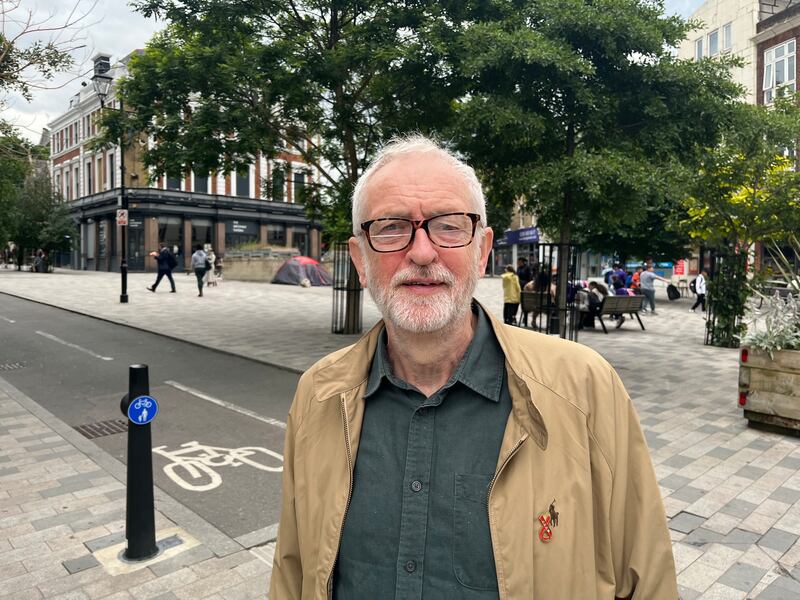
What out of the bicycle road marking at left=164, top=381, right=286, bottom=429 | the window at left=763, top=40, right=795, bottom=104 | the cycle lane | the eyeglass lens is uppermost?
the window at left=763, top=40, right=795, bottom=104

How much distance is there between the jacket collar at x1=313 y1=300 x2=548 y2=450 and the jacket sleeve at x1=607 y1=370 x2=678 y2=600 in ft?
0.71

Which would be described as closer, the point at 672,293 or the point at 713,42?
the point at 672,293

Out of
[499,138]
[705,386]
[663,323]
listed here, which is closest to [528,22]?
[499,138]

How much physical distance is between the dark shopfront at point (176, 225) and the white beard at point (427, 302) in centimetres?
4350

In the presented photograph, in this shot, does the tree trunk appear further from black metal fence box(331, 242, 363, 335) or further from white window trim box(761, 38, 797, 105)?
white window trim box(761, 38, 797, 105)

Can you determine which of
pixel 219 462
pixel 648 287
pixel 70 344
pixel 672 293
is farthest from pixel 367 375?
pixel 672 293

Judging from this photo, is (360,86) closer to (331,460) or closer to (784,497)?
(784,497)

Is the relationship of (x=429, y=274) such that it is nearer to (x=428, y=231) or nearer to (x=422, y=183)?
(x=428, y=231)

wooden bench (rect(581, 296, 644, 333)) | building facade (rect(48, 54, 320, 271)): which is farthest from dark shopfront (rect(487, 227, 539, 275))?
wooden bench (rect(581, 296, 644, 333))

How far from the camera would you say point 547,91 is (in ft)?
28.0

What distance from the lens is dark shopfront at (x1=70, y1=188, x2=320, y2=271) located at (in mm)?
44062

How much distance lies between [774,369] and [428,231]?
5970mm

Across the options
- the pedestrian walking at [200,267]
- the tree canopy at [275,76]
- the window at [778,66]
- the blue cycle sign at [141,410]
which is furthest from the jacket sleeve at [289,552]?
the window at [778,66]

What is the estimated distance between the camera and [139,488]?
11.9ft
